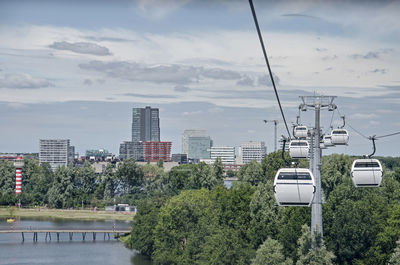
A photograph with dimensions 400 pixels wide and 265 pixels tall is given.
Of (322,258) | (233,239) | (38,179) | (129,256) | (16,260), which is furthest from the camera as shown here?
(38,179)

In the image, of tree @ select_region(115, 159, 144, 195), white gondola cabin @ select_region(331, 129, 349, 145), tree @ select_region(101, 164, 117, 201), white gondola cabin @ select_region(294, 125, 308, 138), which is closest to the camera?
white gondola cabin @ select_region(331, 129, 349, 145)

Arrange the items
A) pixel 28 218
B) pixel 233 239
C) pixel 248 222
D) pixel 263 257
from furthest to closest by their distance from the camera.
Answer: pixel 28 218
pixel 248 222
pixel 233 239
pixel 263 257

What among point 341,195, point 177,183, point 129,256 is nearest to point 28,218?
point 177,183

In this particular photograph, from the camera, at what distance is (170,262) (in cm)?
5866


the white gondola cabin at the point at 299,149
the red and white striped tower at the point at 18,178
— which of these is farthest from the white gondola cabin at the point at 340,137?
the red and white striped tower at the point at 18,178

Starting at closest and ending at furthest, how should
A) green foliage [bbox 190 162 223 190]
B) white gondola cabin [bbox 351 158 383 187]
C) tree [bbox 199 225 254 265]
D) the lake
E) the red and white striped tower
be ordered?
white gondola cabin [bbox 351 158 383 187], tree [bbox 199 225 254 265], the lake, green foliage [bbox 190 162 223 190], the red and white striped tower

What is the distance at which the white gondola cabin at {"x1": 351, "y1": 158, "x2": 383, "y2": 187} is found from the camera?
38000mm

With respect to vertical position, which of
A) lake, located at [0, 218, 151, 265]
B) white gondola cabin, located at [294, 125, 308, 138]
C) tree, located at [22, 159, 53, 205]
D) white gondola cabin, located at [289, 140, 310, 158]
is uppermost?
white gondola cabin, located at [294, 125, 308, 138]

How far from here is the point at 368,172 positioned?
3800 centimetres

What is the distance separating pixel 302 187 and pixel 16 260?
47.6 metres

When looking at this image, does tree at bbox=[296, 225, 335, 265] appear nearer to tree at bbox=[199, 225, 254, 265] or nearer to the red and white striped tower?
tree at bbox=[199, 225, 254, 265]

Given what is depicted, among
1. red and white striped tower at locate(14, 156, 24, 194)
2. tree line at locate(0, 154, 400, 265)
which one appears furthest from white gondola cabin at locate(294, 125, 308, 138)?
red and white striped tower at locate(14, 156, 24, 194)

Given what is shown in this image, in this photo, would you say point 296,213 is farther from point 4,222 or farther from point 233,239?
point 4,222

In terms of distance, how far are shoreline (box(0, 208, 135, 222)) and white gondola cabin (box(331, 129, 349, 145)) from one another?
6631 cm
